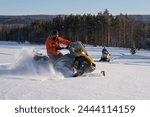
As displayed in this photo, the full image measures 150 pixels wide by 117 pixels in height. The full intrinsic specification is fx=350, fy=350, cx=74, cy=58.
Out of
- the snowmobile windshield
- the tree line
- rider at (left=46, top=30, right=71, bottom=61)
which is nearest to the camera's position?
the snowmobile windshield

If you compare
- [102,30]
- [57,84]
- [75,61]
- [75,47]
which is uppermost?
[75,47]

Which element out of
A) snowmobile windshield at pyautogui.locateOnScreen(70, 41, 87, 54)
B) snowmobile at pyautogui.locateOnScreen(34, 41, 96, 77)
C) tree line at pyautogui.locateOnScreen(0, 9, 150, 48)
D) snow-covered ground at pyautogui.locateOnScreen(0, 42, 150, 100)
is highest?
snowmobile windshield at pyautogui.locateOnScreen(70, 41, 87, 54)

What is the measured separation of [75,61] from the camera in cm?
1178

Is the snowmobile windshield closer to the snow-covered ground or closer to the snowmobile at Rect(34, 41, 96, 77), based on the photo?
the snowmobile at Rect(34, 41, 96, 77)

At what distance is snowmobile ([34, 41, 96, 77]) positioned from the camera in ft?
38.2

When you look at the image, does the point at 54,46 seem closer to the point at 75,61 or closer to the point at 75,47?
the point at 75,47

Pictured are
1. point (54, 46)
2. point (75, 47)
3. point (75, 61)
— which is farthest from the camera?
point (54, 46)

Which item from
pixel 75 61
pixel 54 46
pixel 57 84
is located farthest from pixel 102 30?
pixel 57 84

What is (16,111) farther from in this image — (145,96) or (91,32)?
(91,32)

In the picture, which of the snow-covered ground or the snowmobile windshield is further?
the snowmobile windshield

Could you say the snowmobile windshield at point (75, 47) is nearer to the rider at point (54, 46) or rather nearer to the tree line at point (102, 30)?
the rider at point (54, 46)

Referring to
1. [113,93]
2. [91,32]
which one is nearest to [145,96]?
[113,93]

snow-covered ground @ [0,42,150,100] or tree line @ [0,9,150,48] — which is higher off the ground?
snow-covered ground @ [0,42,150,100]

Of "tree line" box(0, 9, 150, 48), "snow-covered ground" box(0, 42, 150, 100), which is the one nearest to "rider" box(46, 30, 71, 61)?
"snow-covered ground" box(0, 42, 150, 100)
